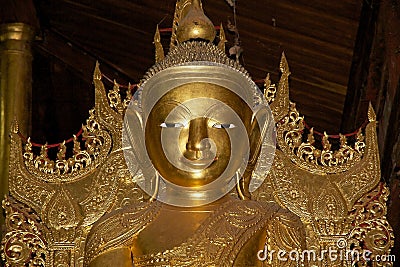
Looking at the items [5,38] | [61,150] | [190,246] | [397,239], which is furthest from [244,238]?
[5,38]

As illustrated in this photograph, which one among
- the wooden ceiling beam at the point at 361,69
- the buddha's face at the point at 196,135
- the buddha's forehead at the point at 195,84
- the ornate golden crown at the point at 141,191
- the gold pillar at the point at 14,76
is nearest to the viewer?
the buddha's face at the point at 196,135

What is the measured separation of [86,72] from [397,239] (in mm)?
2958

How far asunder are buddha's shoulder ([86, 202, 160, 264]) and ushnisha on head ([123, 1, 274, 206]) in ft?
0.40

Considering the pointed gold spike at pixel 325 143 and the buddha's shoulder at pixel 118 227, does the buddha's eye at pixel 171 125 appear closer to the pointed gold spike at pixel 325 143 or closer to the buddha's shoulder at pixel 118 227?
the buddha's shoulder at pixel 118 227

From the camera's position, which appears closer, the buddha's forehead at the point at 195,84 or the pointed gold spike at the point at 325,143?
the buddha's forehead at the point at 195,84

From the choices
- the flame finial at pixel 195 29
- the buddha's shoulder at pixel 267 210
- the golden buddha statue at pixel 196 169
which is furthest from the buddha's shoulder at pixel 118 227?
the flame finial at pixel 195 29

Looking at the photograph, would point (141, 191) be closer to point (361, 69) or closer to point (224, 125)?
point (224, 125)

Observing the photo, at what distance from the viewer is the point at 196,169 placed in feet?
13.3

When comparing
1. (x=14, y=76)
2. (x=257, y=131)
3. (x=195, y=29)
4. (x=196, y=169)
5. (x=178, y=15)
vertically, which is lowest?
(x=196, y=169)

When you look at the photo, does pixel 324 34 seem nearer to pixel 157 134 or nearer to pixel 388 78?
pixel 388 78

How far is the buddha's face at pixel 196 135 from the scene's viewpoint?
4.02 metres

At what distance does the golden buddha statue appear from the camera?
13.0ft

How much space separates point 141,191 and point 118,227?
0.36 metres

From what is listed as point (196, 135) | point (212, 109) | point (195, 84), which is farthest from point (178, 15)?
point (196, 135)
